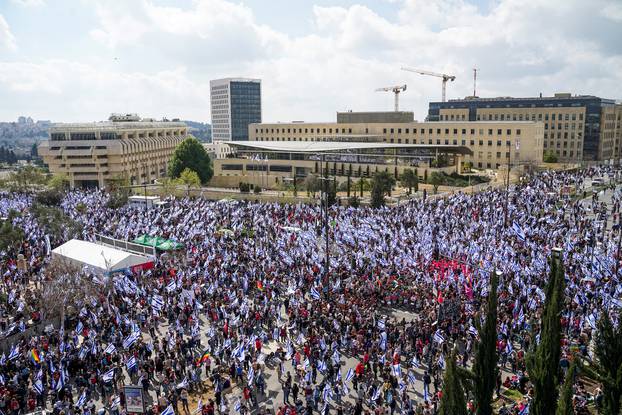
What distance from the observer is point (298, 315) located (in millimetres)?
24797

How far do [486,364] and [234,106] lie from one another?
601 feet

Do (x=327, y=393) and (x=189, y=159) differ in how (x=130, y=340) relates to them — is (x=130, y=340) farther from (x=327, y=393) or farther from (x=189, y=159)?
(x=189, y=159)

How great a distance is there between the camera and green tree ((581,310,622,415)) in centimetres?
1154

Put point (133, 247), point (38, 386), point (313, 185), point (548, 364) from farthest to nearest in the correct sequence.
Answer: point (313, 185) < point (133, 247) < point (38, 386) < point (548, 364)

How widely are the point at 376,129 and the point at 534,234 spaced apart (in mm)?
70912

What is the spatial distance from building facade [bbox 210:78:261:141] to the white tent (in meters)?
156

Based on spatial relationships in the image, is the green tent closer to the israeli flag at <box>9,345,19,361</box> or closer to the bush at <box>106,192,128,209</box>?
the israeli flag at <box>9,345,19,361</box>

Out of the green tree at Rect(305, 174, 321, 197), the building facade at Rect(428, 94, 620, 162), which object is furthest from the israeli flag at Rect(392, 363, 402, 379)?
the building facade at Rect(428, 94, 620, 162)

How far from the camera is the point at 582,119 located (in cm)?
10519

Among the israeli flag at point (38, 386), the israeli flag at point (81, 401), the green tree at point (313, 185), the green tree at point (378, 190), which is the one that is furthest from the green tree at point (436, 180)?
the israeli flag at point (38, 386)

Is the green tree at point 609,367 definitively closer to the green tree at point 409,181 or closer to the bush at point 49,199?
the green tree at point 409,181

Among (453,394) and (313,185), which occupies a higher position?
(453,394)

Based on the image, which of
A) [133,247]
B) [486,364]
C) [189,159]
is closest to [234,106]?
[189,159]

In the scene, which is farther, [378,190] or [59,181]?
[59,181]
